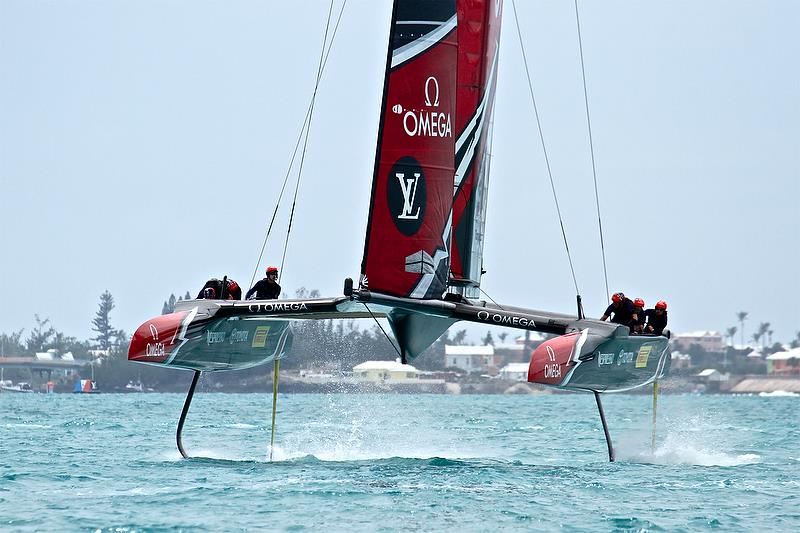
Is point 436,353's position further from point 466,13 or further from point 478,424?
point 466,13

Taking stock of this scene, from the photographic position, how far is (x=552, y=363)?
42.7ft

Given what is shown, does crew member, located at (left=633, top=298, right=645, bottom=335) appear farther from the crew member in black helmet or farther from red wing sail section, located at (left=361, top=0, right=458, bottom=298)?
the crew member in black helmet

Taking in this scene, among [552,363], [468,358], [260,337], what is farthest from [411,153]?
[468,358]

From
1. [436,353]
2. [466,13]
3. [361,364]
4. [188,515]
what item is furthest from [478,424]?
[436,353]

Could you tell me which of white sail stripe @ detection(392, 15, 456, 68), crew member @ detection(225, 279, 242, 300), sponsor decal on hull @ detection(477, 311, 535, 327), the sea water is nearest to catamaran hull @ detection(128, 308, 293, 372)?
crew member @ detection(225, 279, 242, 300)

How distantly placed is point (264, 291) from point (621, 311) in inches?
152

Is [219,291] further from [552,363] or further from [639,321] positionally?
[639,321]

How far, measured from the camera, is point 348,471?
1298 centimetres

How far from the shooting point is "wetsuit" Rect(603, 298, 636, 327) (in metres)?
14.3

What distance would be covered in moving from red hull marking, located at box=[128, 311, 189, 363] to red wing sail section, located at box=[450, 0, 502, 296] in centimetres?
340

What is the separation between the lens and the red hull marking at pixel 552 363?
1295 cm

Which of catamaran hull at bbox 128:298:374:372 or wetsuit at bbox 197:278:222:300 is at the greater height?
wetsuit at bbox 197:278:222:300

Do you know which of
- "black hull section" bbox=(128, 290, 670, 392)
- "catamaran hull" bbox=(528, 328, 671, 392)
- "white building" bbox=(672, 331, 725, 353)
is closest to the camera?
"black hull section" bbox=(128, 290, 670, 392)

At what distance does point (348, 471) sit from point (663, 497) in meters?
3.14
